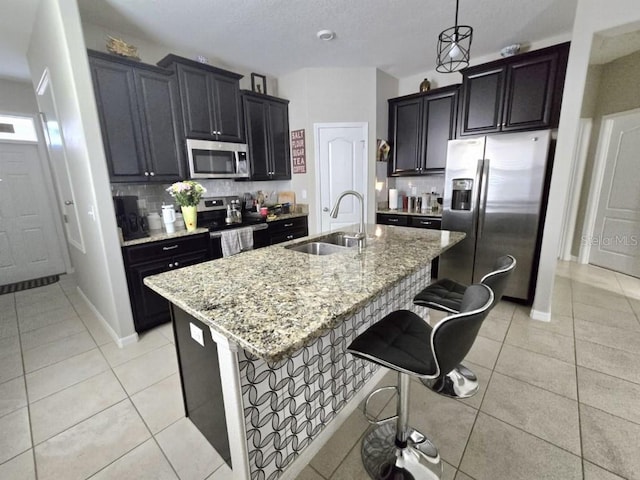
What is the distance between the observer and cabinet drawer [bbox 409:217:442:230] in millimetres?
3590

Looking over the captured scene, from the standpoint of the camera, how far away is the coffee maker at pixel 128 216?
2607mm

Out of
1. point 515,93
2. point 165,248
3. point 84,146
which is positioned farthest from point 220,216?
point 515,93

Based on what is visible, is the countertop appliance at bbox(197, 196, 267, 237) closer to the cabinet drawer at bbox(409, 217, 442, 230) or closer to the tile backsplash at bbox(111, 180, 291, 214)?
the tile backsplash at bbox(111, 180, 291, 214)

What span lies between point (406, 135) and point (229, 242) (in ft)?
9.32

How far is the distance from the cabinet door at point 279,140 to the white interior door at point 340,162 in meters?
0.47

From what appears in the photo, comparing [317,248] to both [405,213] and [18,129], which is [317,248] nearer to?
[405,213]

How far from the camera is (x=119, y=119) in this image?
8.14 feet

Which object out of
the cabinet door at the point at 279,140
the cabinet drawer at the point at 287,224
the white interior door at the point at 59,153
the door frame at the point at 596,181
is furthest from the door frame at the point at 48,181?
the door frame at the point at 596,181

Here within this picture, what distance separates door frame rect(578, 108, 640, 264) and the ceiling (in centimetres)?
93

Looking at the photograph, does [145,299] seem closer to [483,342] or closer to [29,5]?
[29,5]

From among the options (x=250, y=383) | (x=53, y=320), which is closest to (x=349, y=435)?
(x=250, y=383)

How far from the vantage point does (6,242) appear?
151 inches

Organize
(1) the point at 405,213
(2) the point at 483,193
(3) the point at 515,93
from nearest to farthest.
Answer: (3) the point at 515,93 < (2) the point at 483,193 < (1) the point at 405,213

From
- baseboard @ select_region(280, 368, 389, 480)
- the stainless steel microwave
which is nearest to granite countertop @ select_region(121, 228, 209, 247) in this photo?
the stainless steel microwave
